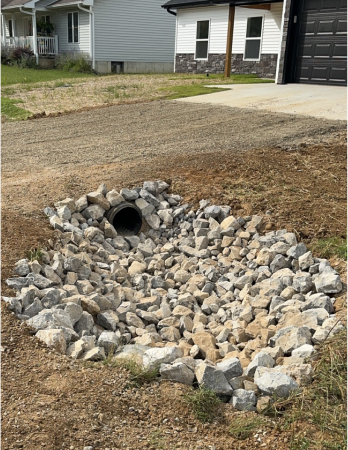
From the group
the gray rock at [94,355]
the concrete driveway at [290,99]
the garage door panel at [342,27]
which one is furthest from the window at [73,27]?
the gray rock at [94,355]

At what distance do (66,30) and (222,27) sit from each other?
36.1ft

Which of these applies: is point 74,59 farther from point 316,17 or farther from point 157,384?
point 157,384

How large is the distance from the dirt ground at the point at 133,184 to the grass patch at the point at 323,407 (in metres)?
0.13

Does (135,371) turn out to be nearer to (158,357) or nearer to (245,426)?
(158,357)

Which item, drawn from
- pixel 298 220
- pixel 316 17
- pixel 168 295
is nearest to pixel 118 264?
pixel 168 295

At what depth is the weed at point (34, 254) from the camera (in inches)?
177

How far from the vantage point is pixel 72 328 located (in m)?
3.60

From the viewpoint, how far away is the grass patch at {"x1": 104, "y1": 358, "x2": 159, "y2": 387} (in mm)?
3000

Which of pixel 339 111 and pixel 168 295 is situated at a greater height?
pixel 339 111

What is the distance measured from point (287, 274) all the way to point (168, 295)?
118cm

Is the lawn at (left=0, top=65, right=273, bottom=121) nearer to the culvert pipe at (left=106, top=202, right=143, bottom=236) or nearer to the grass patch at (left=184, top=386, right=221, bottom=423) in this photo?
the culvert pipe at (left=106, top=202, right=143, bottom=236)

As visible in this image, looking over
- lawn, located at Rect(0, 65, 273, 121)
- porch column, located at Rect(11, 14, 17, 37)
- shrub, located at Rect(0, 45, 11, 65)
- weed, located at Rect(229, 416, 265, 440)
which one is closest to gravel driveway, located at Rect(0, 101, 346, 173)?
lawn, located at Rect(0, 65, 273, 121)

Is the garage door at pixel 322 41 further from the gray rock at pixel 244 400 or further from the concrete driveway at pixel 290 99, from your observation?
the gray rock at pixel 244 400

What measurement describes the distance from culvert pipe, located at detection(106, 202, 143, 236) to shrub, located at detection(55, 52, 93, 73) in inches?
815
